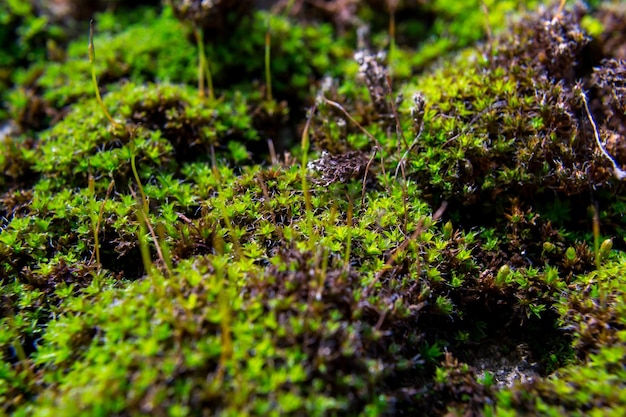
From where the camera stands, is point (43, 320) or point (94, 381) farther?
point (43, 320)

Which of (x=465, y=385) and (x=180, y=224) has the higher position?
(x=180, y=224)

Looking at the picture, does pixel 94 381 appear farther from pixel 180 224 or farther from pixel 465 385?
pixel 465 385

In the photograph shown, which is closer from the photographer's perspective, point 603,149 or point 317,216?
point 317,216

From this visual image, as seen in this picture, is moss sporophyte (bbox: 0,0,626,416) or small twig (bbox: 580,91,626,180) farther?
small twig (bbox: 580,91,626,180)

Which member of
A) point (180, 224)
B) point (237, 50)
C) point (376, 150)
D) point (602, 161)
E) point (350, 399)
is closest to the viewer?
point (350, 399)

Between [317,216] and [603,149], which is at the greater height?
[603,149]

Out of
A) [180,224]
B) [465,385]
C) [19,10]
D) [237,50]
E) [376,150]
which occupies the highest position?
[19,10]

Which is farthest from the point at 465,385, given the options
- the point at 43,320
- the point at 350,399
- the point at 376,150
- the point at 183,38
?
the point at 183,38

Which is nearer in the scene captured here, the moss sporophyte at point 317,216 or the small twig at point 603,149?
the moss sporophyte at point 317,216
